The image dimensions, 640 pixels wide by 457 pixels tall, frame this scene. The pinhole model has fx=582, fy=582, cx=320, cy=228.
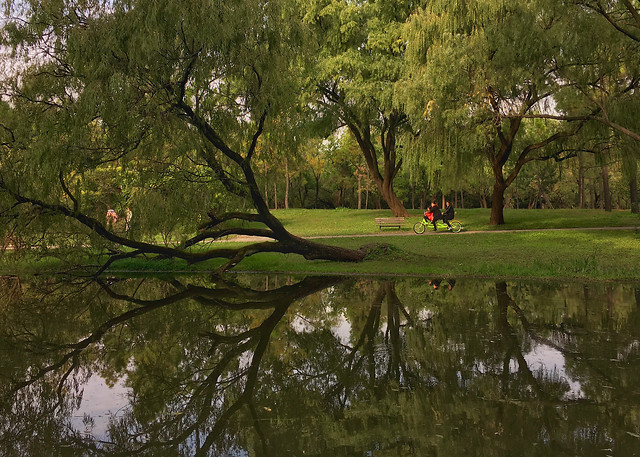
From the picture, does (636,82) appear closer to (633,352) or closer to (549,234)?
(549,234)

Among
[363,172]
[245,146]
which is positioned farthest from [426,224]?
[363,172]

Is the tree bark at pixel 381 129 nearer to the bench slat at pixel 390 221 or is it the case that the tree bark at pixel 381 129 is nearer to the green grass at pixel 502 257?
the bench slat at pixel 390 221

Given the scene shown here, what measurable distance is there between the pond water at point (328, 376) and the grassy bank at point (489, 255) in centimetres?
292

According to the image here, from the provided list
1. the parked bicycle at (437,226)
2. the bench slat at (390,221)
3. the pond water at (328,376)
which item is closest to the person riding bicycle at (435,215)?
the parked bicycle at (437,226)

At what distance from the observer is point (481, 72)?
20359mm

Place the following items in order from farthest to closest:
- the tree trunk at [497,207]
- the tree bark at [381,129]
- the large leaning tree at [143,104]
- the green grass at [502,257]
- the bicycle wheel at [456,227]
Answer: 1. the tree bark at [381,129]
2. the tree trunk at [497,207]
3. the bicycle wheel at [456,227]
4. the green grass at [502,257]
5. the large leaning tree at [143,104]

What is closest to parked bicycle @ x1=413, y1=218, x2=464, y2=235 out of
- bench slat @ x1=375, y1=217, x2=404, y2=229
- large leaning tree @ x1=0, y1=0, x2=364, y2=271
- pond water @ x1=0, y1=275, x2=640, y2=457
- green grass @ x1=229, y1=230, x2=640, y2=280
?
bench slat @ x1=375, y1=217, x2=404, y2=229

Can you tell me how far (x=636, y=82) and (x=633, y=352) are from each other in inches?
635

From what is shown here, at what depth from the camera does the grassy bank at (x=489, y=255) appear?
16141mm

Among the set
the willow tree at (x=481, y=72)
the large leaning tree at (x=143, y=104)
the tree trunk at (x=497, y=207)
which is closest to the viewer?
the large leaning tree at (x=143, y=104)

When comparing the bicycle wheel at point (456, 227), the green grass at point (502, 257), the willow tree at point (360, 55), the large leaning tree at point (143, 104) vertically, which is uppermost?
the willow tree at point (360, 55)

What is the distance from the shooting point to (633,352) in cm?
818

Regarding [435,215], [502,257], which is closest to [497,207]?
[435,215]

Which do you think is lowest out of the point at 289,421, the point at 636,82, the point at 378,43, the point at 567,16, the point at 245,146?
the point at 289,421
